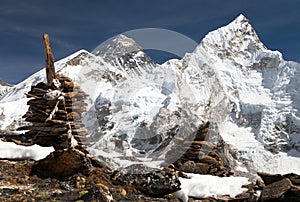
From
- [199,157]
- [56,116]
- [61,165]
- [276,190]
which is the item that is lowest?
[276,190]

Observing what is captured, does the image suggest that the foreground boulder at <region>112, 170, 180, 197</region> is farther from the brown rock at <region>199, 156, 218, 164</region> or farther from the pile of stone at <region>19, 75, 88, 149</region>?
the brown rock at <region>199, 156, 218, 164</region>

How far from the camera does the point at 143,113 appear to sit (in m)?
147

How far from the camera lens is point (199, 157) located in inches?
500

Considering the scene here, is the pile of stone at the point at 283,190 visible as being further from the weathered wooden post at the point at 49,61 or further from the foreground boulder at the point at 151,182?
the weathered wooden post at the point at 49,61

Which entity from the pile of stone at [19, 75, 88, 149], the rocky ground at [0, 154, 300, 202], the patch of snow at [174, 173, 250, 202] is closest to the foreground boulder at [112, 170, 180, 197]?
the rocky ground at [0, 154, 300, 202]

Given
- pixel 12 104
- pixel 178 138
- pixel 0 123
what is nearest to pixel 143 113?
pixel 0 123

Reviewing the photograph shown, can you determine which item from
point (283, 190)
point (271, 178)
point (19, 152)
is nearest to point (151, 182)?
point (283, 190)

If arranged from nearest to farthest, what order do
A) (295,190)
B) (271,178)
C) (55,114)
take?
(295,190) → (271,178) → (55,114)

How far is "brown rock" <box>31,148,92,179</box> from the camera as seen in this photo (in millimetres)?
7820

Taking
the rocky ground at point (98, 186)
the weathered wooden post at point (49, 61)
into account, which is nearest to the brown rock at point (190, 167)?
the rocky ground at point (98, 186)

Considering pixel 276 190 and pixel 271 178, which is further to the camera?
pixel 271 178

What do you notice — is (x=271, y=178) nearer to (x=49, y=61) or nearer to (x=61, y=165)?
(x=61, y=165)

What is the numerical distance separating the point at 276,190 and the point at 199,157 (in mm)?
4543

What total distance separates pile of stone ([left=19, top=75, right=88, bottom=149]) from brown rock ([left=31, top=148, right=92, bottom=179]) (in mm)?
2810
